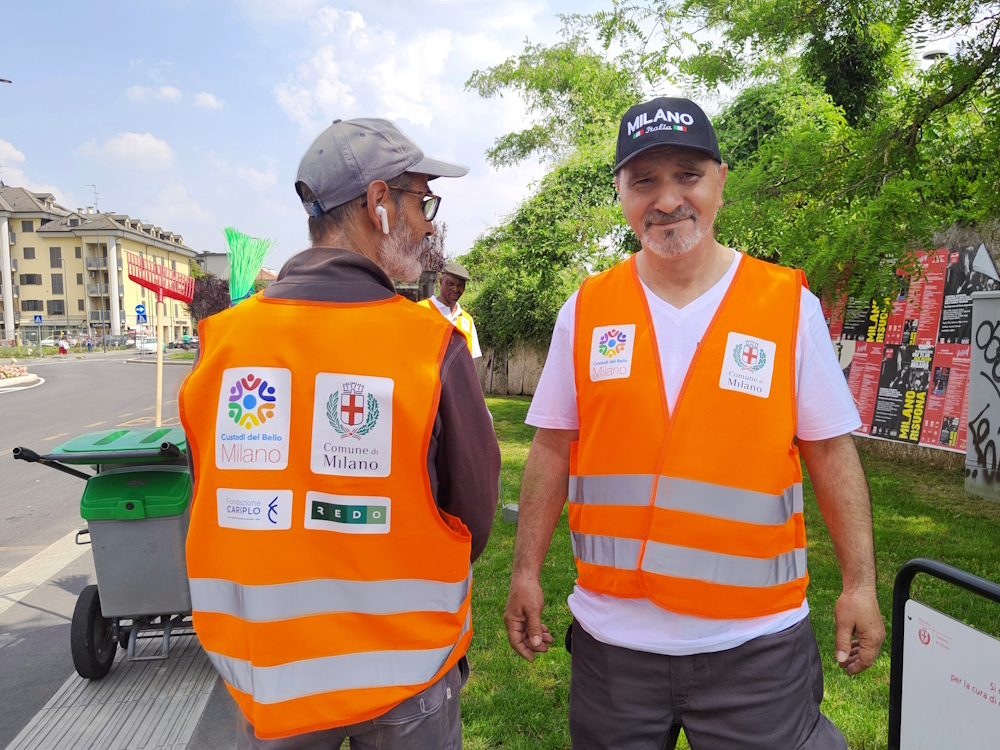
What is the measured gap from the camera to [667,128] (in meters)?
1.96

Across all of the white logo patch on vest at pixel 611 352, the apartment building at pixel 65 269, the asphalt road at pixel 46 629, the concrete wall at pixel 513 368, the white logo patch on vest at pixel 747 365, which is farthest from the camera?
the apartment building at pixel 65 269

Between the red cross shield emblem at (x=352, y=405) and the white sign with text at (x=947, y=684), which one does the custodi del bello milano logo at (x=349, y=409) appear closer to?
the red cross shield emblem at (x=352, y=405)

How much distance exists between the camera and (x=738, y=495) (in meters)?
1.77

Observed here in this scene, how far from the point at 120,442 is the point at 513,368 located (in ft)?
51.9

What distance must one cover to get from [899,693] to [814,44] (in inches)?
210

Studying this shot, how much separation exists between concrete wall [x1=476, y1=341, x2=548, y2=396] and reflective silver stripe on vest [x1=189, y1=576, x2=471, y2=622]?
16.5 meters

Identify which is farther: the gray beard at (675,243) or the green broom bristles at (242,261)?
the green broom bristles at (242,261)

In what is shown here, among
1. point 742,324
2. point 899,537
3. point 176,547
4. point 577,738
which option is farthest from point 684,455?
point 899,537

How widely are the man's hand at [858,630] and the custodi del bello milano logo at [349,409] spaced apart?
4.16 ft

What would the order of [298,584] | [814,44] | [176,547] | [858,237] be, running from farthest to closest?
[814,44], [858,237], [176,547], [298,584]

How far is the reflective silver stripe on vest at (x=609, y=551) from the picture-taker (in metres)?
1.85

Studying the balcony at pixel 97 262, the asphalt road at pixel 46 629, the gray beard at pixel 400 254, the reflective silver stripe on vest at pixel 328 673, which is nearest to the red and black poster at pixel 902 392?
the asphalt road at pixel 46 629

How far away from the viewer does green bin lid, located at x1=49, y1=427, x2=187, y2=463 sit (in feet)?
11.2

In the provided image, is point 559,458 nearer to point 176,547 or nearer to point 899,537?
point 176,547
